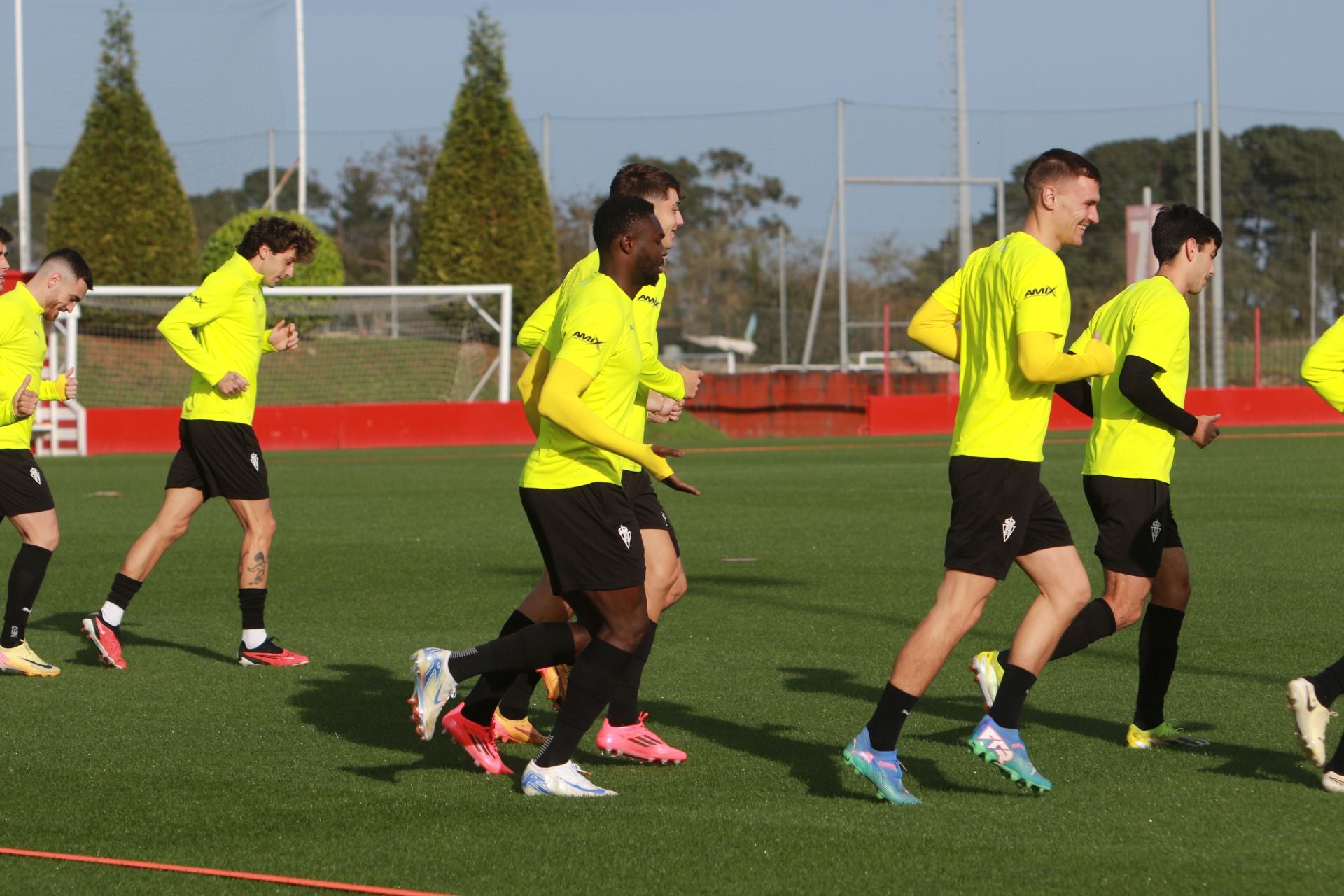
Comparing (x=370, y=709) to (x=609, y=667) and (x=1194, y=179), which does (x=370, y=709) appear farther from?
(x=1194, y=179)

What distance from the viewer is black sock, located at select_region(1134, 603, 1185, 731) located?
5.83 meters

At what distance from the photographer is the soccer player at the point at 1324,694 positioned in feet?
16.6

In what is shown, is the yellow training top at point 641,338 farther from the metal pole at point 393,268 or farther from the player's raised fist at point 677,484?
the metal pole at point 393,268

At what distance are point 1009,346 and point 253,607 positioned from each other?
4.36 m

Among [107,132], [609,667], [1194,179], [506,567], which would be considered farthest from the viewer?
[1194,179]

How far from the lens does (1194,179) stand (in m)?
40.8

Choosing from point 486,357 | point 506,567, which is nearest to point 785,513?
point 506,567

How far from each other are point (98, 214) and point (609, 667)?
3367 cm

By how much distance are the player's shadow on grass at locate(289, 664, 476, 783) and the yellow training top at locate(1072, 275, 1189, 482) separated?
248 centimetres

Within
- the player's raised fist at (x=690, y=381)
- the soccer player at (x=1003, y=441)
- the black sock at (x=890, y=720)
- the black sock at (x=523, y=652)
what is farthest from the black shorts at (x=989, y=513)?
the player's raised fist at (x=690, y=381)

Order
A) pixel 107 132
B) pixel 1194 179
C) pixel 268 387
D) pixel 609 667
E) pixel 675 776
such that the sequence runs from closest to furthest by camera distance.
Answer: pixel 609 667
pixel 675 776
pixel 268 387
pixel 107 132
pixel 1194 179

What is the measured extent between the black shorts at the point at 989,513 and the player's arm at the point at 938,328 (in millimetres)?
550

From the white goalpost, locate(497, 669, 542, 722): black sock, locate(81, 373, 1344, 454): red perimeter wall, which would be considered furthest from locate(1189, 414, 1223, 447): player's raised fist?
the white goalpost

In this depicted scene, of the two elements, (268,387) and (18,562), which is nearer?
(18,562)
